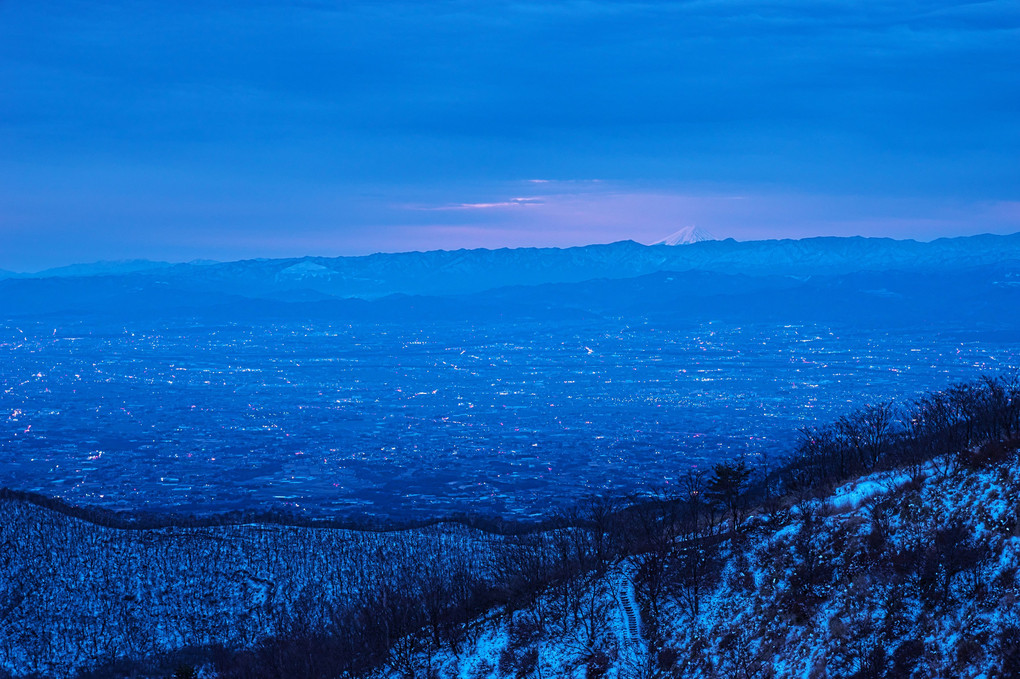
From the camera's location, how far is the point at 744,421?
642ft

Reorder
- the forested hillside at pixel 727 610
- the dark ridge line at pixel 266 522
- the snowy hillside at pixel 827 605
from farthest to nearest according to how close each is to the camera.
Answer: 1. the dark ridge line at pixel 266 522
2. the forested hillside at pixel 727 610
3. the snowy hillside at pixel 827 605

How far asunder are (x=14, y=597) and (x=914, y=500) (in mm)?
82246

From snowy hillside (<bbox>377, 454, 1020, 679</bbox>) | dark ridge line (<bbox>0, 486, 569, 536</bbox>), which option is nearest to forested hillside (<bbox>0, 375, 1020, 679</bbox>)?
snowy hillside (<bbox>377, 454, 1020, 679</bbox>)

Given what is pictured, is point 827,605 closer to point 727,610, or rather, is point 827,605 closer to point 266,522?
point 727,610

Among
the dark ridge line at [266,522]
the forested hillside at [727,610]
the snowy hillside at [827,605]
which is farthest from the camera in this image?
the dark ridge line at [266,522]

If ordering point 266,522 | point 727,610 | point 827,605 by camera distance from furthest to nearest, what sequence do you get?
1. point 266,522
2. point 727,610
3. point 827,605

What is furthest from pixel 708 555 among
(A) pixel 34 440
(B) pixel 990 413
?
(A) pixel 34 440

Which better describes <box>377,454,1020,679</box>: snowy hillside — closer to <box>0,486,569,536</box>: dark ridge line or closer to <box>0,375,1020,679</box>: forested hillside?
<box>0,375,1020,679</box>: forested hillside

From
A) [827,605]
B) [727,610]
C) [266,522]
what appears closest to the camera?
[827,605]

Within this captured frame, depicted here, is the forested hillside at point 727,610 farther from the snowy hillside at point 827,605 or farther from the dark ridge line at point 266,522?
the dark ridge line at point 266,522

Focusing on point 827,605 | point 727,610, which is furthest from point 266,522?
point 827,605

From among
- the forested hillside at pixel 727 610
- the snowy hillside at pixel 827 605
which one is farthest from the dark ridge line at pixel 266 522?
the snowy hillside at pixel 827 605

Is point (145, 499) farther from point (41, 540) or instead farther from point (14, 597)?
point (14, 597)

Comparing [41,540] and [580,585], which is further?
[41,540]
